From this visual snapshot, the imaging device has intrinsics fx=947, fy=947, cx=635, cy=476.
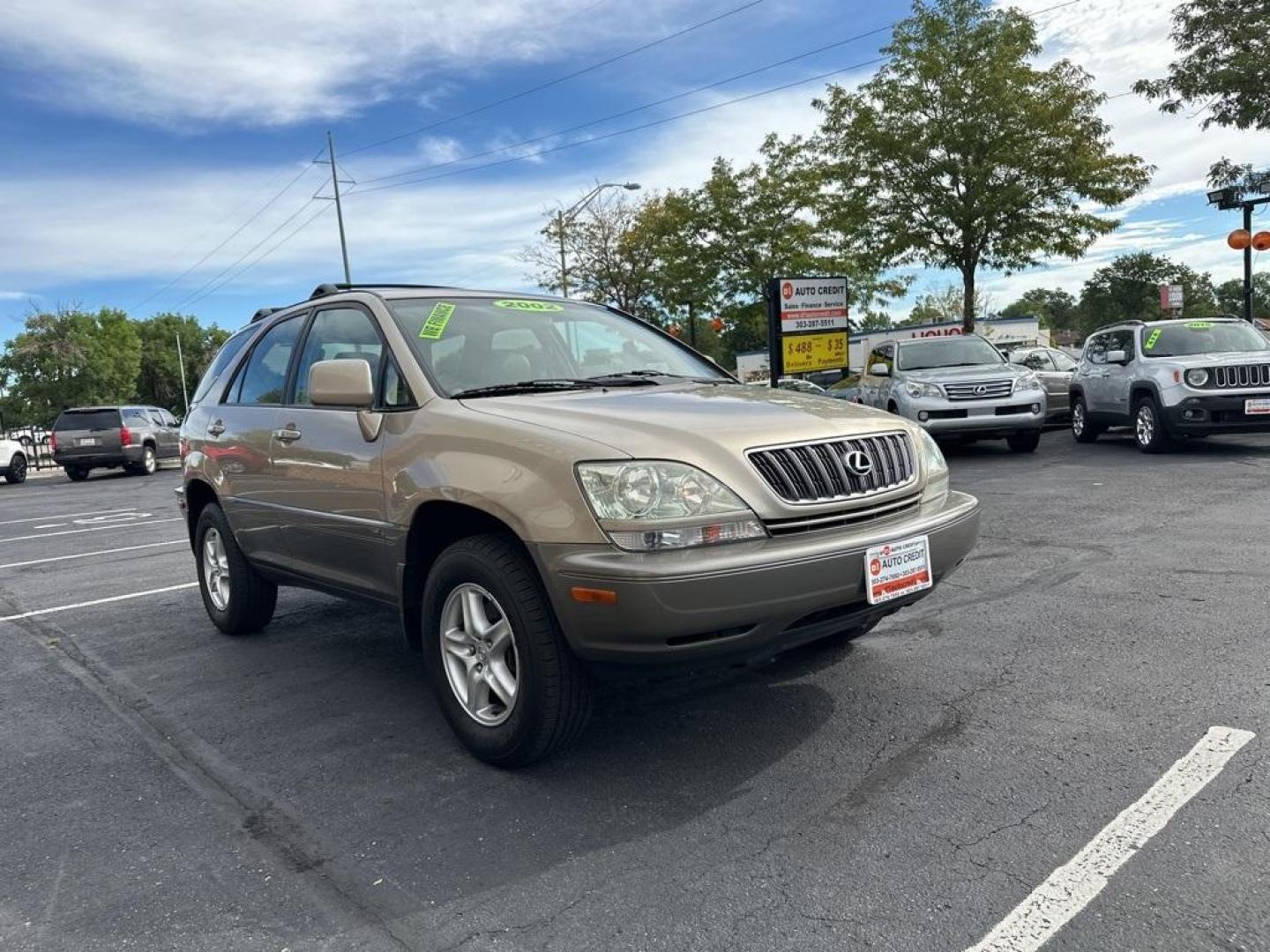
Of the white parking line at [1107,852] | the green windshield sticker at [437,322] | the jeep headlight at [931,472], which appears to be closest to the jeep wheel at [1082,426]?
the jeep headlight at [931,472]

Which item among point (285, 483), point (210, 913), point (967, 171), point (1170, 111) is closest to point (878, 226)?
point (967, 171)

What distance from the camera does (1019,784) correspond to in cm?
293

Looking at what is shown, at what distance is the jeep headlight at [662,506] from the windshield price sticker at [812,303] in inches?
506

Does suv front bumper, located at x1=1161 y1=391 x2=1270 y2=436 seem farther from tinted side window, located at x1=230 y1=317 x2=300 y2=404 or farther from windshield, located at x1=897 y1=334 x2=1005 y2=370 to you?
tinted side window, located at x1=230 y1=317 x2=300 y2=404

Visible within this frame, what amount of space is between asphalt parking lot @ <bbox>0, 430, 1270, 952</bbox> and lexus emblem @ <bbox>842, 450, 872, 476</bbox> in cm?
96

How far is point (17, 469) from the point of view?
22.3 meters

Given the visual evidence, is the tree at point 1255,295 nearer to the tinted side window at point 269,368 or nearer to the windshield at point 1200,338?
the windshield at point 1200,338

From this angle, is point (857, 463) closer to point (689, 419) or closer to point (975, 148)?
point (689, 419)

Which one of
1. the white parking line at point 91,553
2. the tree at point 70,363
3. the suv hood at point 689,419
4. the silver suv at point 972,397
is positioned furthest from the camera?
the tree at point 70,363

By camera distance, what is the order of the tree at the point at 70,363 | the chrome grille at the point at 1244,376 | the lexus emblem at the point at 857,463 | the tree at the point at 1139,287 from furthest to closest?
the tree at the point at 1139,287
the tree at the point at 70,363
the chrome grille at the point at 1244,376
the lexus emblem at the point at 857,463

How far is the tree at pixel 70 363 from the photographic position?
56094 mm

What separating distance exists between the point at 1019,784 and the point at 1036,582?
2753 mm

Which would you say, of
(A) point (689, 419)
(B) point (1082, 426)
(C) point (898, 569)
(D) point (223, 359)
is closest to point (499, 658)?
(A) point (689, 419)

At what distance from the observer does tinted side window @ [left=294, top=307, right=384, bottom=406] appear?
4.07 meters
